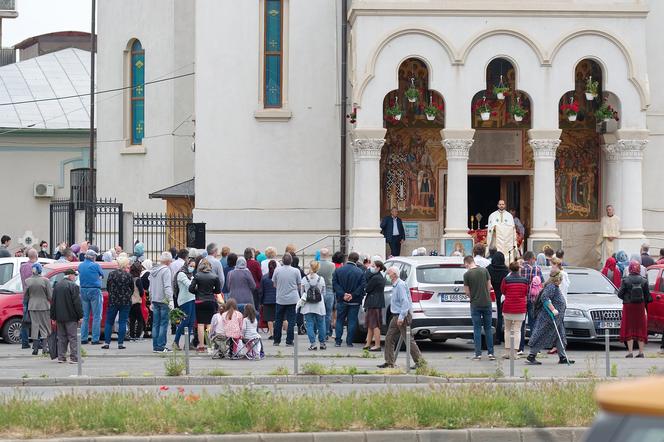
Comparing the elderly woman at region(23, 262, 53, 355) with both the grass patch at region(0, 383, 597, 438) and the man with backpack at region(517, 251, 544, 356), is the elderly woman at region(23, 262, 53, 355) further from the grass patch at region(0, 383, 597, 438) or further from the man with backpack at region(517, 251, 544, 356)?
the man with backpack at region(517, 251, 544, 356)

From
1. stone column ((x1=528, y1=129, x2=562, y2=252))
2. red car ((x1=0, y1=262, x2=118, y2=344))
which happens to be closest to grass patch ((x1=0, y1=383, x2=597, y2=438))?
red car ((x1=0, y1=262, x2=118, y2=344))

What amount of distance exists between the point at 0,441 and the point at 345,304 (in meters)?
12.0

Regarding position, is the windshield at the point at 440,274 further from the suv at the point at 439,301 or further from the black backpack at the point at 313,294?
the black backpack at the point at 313,294

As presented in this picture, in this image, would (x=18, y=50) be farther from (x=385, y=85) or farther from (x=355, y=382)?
(x=355, y=382)

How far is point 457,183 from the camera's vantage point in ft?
107

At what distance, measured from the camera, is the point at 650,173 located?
35.7 metres

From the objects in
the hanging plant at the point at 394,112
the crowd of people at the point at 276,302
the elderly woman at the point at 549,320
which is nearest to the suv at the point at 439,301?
the crowd of people at the point at 276,302

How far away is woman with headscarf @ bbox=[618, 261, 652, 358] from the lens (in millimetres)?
21094

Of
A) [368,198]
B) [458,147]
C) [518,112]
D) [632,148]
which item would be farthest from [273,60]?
[632,148]

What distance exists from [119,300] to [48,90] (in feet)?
132

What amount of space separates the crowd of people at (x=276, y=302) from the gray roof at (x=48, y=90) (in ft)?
106

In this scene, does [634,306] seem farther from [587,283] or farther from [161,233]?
[161,233]

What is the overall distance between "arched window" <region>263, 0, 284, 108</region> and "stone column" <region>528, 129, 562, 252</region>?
304 inches

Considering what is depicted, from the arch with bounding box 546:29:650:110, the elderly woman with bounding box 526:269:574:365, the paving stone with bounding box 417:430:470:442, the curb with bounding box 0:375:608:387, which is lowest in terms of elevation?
the curb with bounding box 0:375:608:387
